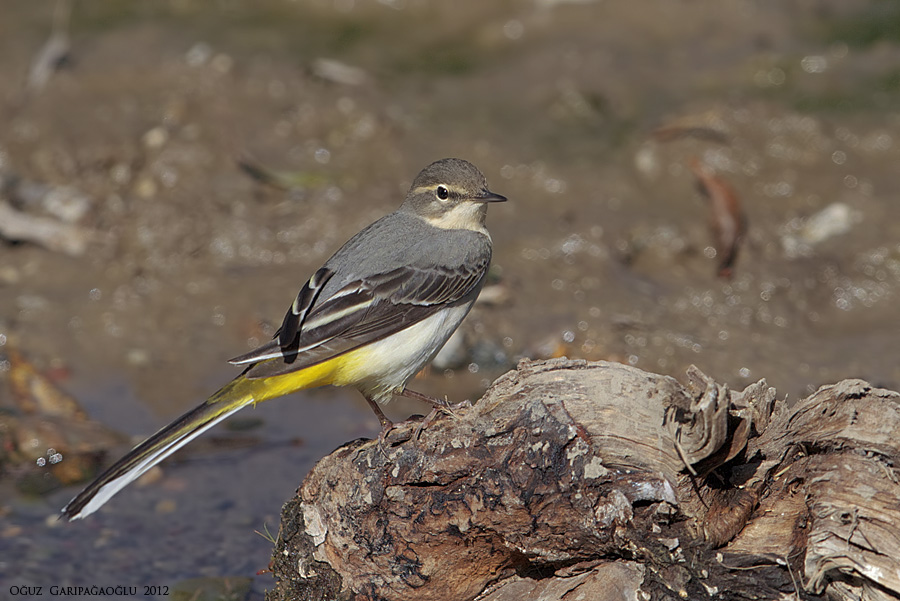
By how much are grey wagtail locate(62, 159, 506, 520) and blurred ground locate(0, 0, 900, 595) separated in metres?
1.49

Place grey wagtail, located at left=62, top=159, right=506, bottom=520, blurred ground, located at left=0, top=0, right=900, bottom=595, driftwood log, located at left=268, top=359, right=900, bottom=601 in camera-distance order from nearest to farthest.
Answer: driftwood log, located at left=268, top=359, right=900, bottom=601, grey wagtail, located at left=62, top=159, right=506, bottom=520, blurred ground, located at left=0, top=0, right=900, bottom=595

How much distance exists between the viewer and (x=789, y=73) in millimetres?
10484

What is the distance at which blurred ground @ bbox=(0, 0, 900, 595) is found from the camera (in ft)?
25.9

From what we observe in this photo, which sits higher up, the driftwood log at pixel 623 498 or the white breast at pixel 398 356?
the driftwood log at pixel 623 498

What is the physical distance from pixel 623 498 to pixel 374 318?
213 cm

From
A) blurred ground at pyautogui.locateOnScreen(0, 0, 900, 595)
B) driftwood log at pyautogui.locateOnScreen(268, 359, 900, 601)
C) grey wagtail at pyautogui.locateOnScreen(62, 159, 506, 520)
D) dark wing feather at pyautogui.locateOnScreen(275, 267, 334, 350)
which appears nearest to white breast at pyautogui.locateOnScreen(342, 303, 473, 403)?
grey wagtail at pyautogui.locateOnScreen(62, 159, 506, 520)

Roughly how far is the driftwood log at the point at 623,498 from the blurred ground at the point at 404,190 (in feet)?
6.74

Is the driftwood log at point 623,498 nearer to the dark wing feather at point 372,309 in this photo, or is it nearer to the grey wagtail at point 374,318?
the grey wagtail at point 374,318

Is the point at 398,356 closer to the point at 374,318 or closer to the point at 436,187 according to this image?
the point at 374,318

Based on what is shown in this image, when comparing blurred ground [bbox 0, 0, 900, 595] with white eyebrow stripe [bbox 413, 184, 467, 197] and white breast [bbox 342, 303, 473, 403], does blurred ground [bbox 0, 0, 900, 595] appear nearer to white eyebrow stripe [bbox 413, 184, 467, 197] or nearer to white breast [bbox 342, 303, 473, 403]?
white breast [bbox 342, 303, 473, 403]

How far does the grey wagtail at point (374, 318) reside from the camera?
17.9 feet

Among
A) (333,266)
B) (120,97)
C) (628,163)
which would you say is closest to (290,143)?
(120,97)

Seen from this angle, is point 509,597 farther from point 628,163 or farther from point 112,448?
point 628,163

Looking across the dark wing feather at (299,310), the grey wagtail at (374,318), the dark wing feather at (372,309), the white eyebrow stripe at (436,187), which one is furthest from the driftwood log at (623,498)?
the white eyebrow stripe at (436,187)
